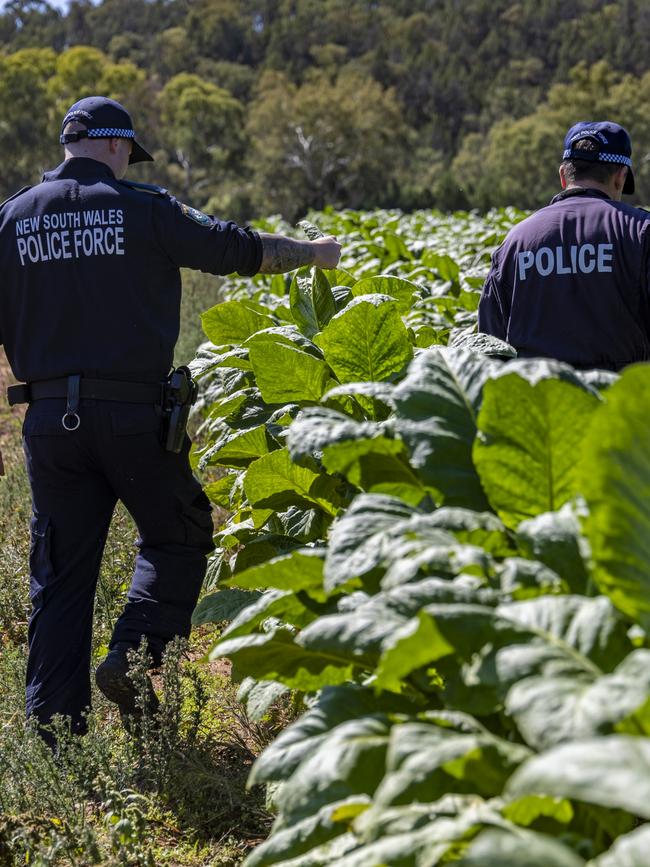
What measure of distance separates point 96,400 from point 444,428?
2015mm

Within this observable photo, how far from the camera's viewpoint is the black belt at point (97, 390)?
3768mm

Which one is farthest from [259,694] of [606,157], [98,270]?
[606,157]

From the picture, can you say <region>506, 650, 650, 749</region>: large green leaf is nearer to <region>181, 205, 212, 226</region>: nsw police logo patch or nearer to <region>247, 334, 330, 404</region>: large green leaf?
<region>247, 334, 330, 404</region>: large green leaf

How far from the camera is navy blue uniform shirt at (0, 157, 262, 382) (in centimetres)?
380

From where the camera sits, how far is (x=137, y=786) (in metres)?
3.41

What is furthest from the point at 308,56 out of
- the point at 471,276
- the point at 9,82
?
the point at 471,276

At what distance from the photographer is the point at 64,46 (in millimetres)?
137875

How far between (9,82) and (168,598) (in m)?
80.6

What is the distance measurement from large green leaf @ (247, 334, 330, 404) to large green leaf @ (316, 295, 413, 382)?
0.33ft

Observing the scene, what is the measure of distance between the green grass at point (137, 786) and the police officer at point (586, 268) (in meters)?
1.90

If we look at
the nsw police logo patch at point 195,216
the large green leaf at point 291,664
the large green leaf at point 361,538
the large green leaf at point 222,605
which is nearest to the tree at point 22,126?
the nsw police logo patch at point 195,216

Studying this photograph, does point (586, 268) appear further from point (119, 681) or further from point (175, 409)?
point (119, 681)

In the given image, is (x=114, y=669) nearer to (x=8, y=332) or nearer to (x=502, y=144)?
(x=8, y=332)

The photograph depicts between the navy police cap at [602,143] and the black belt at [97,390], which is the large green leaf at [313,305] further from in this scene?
the navy police cap at [602,143]
